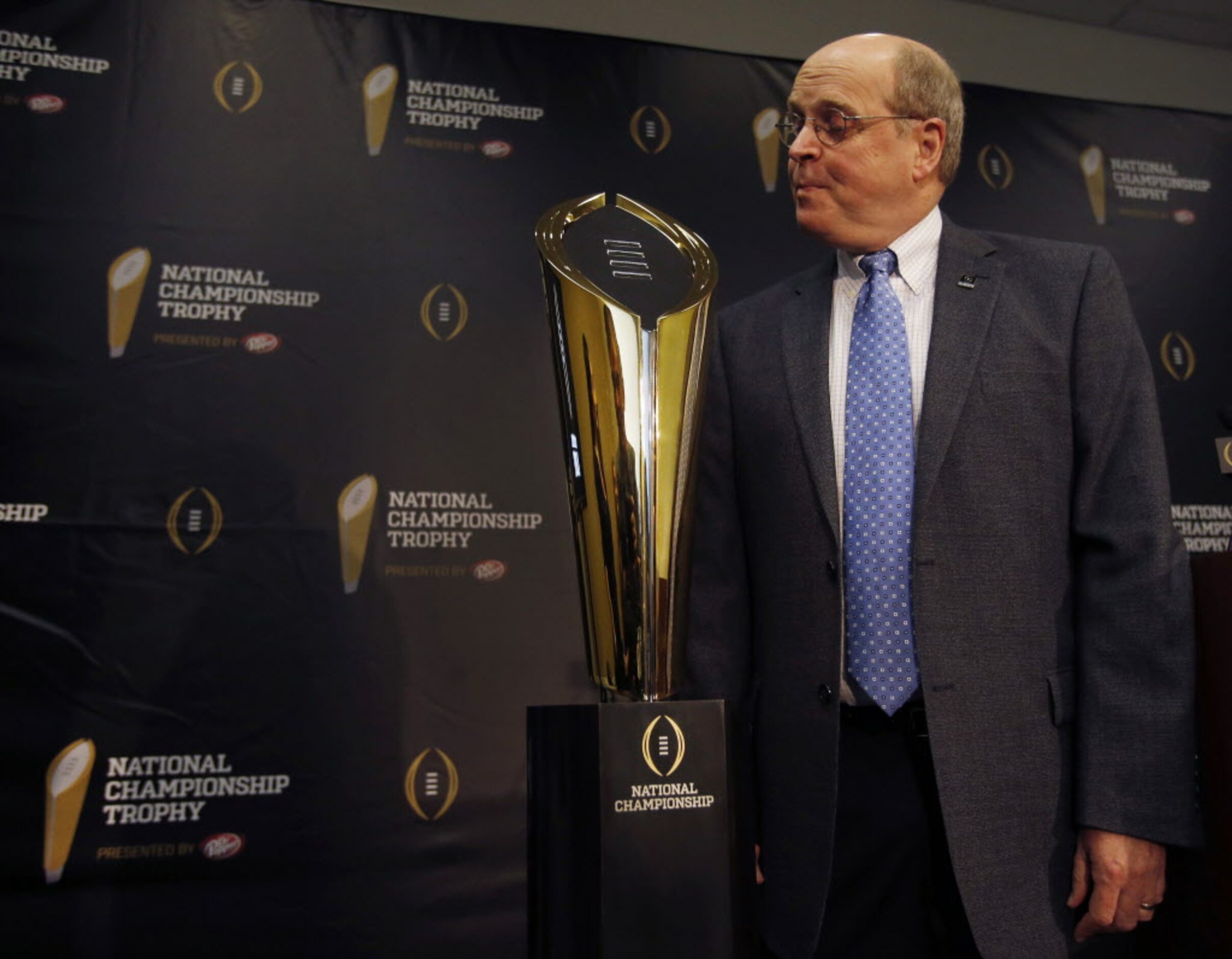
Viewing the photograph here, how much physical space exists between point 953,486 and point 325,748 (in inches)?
62.7

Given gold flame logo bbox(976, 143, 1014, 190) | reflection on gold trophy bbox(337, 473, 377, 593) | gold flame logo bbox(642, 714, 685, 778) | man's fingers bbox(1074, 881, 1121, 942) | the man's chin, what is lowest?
man's fingers bbox(1074, 881, 1121, 942)

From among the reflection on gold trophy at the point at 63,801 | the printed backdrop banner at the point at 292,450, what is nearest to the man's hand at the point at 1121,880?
the printed backdrop banner at the point at 292,450

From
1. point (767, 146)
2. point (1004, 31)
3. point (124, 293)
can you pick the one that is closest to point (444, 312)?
point (124, 293)

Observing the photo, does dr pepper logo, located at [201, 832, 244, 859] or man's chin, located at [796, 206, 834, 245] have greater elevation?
man's chin, located at [796, 206, 834, 245]

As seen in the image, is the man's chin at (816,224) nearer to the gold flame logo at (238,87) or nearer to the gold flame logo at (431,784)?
the gold flame logo at (431,784)

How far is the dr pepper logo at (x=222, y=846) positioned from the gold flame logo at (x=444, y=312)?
1231mm

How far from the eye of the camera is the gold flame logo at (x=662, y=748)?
638 millimetres

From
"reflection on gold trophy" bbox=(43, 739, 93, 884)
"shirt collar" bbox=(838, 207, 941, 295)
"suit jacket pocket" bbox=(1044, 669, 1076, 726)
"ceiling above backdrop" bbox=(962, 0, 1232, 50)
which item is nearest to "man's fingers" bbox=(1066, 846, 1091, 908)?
"suit jacket pocket" bbox=(1044, 669, 1076, 726)

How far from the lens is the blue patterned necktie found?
3.22 feet

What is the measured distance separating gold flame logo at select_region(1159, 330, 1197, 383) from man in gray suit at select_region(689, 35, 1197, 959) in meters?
1.93

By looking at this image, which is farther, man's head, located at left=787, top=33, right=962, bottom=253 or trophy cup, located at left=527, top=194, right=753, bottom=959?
man's head, located at left=787, top=33, right=962, bottom=253

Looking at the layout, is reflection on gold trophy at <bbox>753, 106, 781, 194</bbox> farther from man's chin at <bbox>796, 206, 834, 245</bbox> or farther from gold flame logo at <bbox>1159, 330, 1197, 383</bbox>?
man's chin at <bbox>796, 206, 834, 245</bbox>

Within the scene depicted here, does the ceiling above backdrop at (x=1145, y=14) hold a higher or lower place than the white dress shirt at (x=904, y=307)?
higher

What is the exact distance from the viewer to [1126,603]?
960mm
